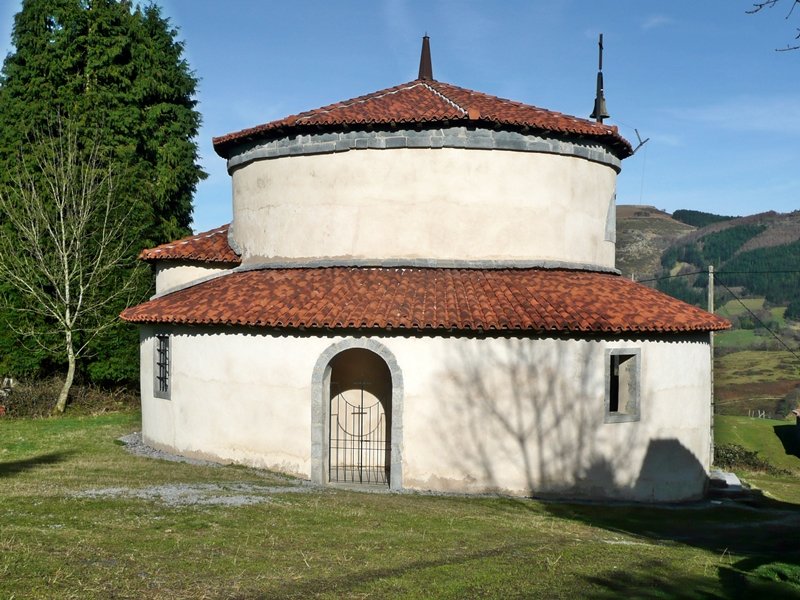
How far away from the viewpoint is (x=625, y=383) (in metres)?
16.7

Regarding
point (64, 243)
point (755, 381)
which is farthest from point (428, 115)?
point (755, 381)

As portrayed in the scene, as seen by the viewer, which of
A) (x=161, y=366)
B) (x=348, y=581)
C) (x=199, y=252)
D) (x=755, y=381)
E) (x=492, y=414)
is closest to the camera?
(x=348, y=581)

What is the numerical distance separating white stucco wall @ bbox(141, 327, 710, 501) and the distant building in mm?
38

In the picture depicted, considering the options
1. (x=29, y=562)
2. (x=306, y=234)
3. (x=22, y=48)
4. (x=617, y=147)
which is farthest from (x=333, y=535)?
(x=22, y=48)

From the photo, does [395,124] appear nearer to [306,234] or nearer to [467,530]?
[306,234]

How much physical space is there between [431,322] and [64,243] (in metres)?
16.0

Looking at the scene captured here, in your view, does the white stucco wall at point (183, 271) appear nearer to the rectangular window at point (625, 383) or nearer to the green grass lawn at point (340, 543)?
the green grass lawn at point (340, 543)

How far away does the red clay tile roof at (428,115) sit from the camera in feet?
58.7

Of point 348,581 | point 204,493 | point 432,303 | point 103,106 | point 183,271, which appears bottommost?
point 204,493

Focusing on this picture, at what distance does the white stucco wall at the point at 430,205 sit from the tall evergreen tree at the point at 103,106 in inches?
482

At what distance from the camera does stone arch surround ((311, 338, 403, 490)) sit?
15.8 m

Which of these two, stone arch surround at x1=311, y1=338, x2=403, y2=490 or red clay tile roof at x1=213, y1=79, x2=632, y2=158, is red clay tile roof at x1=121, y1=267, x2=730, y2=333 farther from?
red clay tile roof at x1=213, y1=79, x2=632, y2=158

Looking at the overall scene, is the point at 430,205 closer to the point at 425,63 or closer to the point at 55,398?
the point at 425,63

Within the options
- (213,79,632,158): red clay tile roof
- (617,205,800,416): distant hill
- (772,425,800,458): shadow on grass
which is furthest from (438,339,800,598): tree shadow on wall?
(617,205,800,416): distant hill
